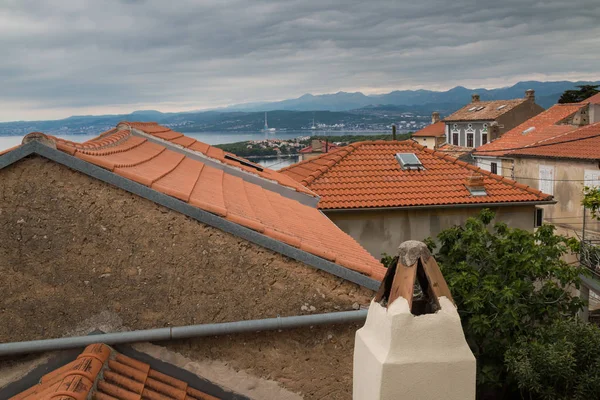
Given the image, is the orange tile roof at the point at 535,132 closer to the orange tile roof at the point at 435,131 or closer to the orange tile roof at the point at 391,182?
the orange tile roof at the point at 391,182

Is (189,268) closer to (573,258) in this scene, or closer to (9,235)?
(9,235)

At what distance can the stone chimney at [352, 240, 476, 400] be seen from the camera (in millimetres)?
3035

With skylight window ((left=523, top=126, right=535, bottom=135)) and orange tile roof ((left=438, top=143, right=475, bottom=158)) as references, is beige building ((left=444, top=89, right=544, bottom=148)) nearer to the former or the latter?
orange tile roof ((left=438, top=143, right=475, bottom=158))

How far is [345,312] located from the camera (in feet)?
19.2

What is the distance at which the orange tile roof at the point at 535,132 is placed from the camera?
3616 centimetres

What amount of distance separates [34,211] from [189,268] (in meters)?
1.61

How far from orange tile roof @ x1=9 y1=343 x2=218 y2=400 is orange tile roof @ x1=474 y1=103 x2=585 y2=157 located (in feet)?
111

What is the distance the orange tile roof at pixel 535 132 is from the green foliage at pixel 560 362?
27.4m

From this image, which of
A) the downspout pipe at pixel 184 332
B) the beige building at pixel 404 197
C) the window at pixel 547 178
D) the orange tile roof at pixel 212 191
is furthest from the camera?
the window at pixel 547 178

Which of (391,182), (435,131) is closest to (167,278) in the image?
(391,182)

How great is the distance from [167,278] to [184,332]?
0.57 metres

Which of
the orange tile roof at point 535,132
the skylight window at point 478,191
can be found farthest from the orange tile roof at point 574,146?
the skylight window at point 478,191

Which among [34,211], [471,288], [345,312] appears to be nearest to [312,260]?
[345,312]

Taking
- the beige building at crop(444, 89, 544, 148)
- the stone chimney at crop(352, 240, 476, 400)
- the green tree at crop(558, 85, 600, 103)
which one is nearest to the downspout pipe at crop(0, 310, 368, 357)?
the stone chimney at crop(352, 240, 476, 400)
